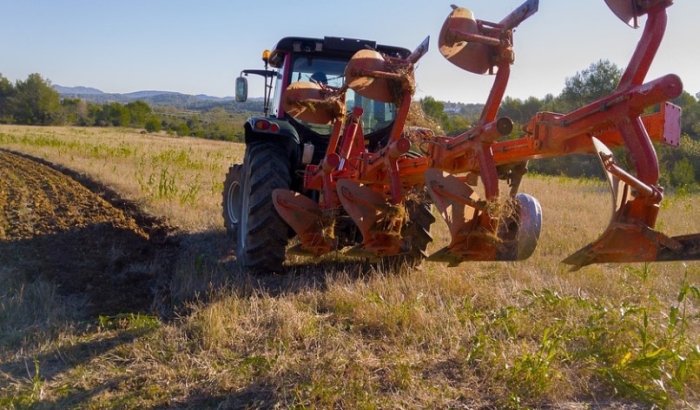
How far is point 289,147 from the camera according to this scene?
5727 millimetres

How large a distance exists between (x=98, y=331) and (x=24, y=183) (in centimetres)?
784

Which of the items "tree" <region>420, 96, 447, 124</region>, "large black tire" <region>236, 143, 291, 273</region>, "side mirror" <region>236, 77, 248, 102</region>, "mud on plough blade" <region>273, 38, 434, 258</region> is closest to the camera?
"mud on plough blade" <region>273, 38, 434, 258</region>

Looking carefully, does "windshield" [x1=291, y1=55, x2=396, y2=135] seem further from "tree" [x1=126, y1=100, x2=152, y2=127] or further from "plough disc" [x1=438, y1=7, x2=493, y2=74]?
"tree" [x1=126, y1=100, x2=152, y2=127]

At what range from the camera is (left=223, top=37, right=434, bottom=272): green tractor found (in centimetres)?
518

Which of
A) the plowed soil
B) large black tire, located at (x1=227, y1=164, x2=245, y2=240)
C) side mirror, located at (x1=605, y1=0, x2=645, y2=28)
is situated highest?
side mirror, located at (x1=605, y1=0, x2=645, y2=28)

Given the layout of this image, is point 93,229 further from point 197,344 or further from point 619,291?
point 619,291

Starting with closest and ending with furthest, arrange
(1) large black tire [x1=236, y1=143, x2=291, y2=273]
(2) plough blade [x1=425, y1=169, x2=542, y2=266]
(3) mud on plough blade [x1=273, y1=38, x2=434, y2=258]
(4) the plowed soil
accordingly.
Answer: (2) plough blade [x1=425, y1=169, x2=542, y2=266]
(3) mud on plough blade [x1=273, y1=38, x2=434, y2=258]
(4) the plowed soil
(1) large black tire [x1=236, y1=143, x2=291, y2=273]

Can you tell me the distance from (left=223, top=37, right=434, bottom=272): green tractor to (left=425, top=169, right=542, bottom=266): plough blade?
1556 millimetres

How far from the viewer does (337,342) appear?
3.69 metres

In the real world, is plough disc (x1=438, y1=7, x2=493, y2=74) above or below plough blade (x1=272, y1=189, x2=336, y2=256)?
above

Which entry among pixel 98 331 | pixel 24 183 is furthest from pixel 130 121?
pixel 98 331

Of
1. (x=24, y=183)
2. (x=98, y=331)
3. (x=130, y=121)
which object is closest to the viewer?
(x=98, y=331)

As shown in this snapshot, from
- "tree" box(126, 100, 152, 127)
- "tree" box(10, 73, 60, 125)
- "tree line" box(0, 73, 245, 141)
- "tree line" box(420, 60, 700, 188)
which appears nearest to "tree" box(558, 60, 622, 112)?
"tree line" box(420, 60, 700, 188)

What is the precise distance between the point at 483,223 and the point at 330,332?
119 centimetres
